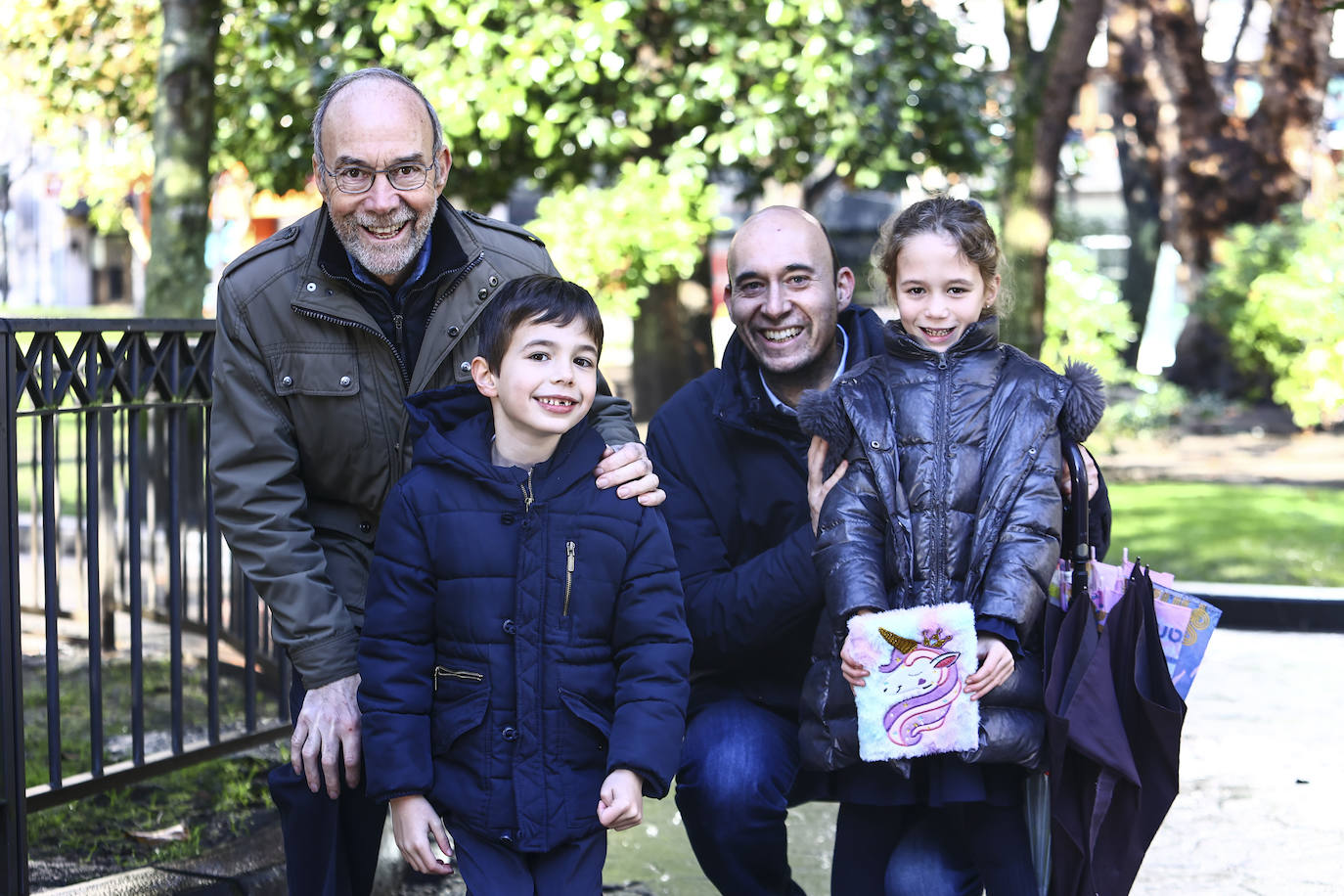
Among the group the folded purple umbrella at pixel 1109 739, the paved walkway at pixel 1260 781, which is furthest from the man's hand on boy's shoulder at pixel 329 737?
the paved walkway at pixel 1260 781

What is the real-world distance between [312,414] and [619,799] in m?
1.10

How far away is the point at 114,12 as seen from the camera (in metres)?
12.4

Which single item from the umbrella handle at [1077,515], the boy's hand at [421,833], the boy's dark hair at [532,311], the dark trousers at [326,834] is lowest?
the dark trousers at [326,834]

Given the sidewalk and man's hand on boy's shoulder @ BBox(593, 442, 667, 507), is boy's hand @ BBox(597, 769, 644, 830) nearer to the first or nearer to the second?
man's hand on boy's shoulder @ BBox(593, 442, 667, 507)

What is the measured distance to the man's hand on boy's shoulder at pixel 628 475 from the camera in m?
3.01

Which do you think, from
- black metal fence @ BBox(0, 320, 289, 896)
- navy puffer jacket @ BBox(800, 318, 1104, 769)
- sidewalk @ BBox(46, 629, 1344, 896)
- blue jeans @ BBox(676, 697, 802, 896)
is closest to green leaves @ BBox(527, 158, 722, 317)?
black metal fence @ BBox(0, 320, 289, 896)

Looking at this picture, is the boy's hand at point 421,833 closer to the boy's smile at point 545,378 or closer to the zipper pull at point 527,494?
the zipper pull at point 527,494

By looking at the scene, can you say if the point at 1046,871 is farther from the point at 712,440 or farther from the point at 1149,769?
the point at 712,440

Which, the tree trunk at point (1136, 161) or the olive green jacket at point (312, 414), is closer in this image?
the olive green jacket at point (312, 414)

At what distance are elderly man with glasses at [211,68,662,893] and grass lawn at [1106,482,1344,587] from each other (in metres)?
5.27

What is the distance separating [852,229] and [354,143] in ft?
78.8

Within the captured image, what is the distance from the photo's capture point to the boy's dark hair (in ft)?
9.71

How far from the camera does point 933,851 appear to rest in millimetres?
3248

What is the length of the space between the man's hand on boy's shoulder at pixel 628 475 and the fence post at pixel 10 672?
1.58 meters
